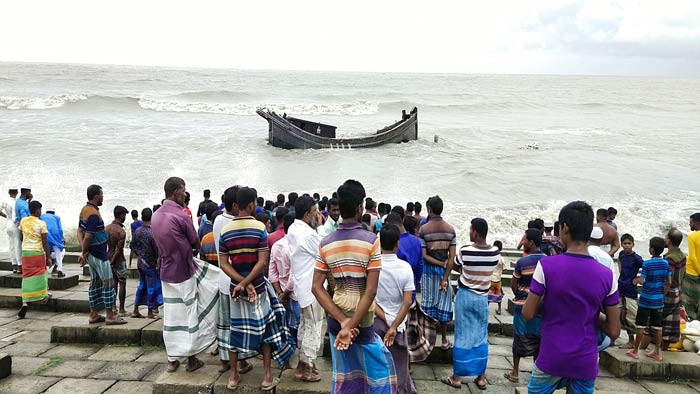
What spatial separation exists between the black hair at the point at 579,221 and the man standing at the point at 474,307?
1.70 meters

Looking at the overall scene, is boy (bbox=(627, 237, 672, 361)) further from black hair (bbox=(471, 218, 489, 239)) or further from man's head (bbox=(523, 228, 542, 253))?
black hair (bbox=(471, 218, 489, 239))

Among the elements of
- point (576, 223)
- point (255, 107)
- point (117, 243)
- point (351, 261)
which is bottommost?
point (117, 243)

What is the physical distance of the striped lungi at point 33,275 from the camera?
6.65 m

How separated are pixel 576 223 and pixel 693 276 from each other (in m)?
4.83

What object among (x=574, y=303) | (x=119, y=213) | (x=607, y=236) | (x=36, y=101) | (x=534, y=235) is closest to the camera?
(x=574, y=303)

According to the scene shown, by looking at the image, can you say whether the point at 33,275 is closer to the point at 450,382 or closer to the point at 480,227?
the point at 450,382

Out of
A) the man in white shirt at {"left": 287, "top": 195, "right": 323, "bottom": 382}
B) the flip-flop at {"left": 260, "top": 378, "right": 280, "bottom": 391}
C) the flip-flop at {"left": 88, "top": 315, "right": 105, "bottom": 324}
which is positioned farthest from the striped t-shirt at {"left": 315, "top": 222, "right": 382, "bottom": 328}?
the flip-flop at {"left": 88, "top": 315, "right": 105, "bottom": 324}

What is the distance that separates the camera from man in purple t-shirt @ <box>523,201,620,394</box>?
2934 mm

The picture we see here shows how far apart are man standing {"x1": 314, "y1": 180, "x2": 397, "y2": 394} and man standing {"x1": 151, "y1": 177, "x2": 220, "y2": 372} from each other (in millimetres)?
1874

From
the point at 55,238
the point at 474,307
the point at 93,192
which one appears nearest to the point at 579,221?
the point at 474,307

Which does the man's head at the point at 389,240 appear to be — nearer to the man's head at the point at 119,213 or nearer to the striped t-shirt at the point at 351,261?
the striped t-shirt at the point at 351,261

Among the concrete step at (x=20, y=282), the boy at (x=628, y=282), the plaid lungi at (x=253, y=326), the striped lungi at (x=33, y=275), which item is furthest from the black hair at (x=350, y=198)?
the concrete step at (x=20, y=282)

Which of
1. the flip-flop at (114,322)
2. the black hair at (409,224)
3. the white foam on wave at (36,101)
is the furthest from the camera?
the white foam on wave at (36,101)

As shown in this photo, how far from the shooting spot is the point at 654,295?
5.28 m
